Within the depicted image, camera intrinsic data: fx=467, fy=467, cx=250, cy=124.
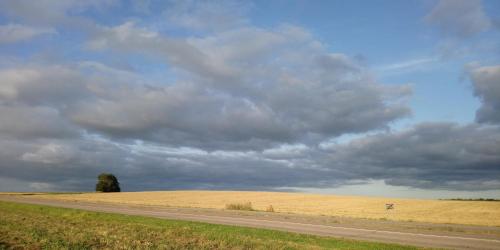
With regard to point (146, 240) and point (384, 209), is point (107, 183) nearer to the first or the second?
point (384, 209)

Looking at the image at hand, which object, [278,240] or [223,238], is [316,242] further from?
[223,238]

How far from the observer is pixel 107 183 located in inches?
4781

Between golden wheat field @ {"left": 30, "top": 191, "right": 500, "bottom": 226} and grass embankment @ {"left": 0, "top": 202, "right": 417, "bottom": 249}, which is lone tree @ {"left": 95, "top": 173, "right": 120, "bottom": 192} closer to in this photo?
golden wheat field @ {"left": 30, "top": 191, "right": 500, "bottom": 226}

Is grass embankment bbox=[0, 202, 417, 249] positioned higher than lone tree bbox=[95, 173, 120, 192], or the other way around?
lone tree bbox=[95, 173, 120, 192]

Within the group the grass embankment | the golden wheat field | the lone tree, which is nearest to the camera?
the grass embankment

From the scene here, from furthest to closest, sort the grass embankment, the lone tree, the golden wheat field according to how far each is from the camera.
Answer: the lone tree → the golden wheat field → the grass embankment

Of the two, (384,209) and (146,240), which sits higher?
(146,240)

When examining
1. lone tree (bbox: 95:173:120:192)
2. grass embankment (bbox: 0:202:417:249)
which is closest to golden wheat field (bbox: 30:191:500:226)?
grass embankment (bbox: 0:202:417:249)

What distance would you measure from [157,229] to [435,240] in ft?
45.5

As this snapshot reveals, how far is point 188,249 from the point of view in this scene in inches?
626

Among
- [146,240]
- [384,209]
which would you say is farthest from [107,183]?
[146,240]

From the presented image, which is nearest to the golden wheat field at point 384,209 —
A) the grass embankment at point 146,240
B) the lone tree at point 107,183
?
the grass embankment at point 146,240

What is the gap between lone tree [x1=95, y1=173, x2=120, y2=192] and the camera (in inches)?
4739

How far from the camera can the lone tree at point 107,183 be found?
395 feet
